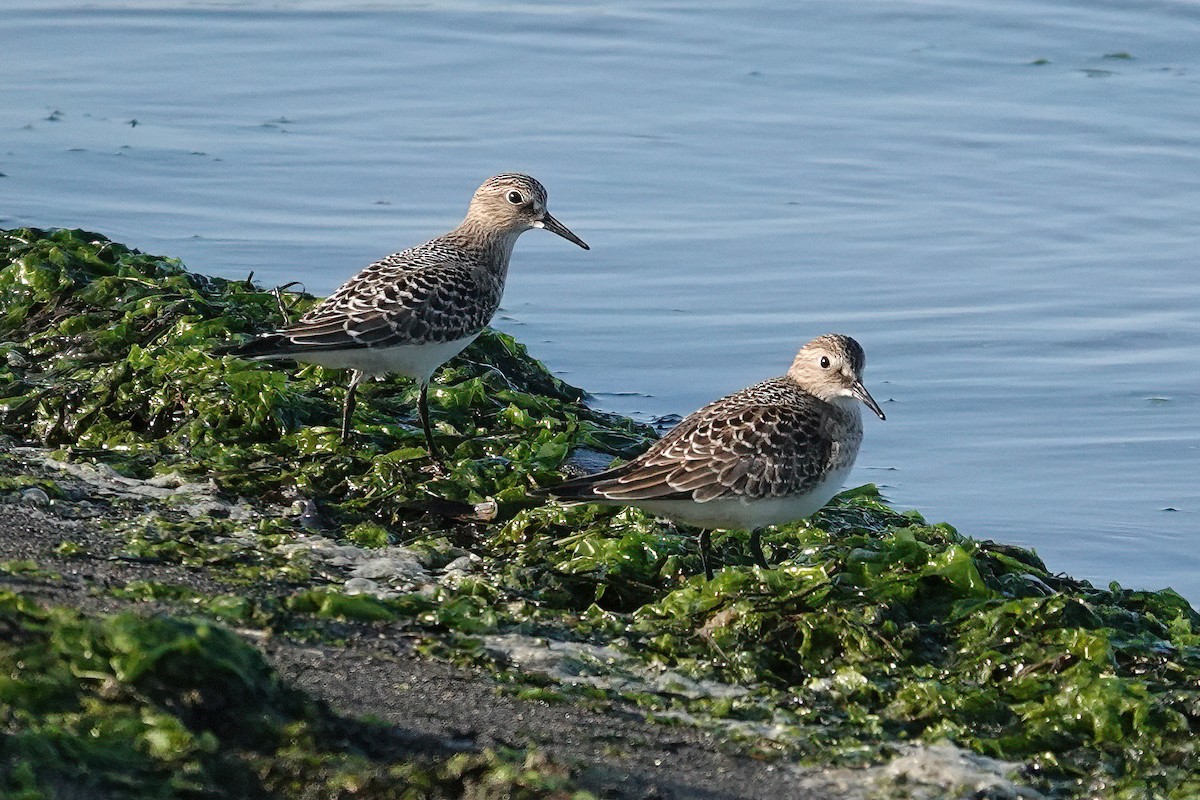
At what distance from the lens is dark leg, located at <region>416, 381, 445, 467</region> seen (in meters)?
6.92

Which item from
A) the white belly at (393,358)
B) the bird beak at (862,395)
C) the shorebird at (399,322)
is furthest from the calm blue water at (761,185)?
the white belly at (393,358)

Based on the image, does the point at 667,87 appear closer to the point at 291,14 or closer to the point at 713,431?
the point at 291,14

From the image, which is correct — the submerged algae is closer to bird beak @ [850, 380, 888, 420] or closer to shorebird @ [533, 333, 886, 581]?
shorebird @ [533, 333, 886, 581]

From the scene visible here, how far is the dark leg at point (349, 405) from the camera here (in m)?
7.10

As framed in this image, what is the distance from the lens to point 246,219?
40.5ft

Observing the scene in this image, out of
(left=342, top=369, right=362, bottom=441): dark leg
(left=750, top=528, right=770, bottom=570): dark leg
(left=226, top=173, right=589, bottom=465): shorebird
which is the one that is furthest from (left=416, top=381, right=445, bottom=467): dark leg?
(left=750, top=528, right=770, bottom=570): dark leg

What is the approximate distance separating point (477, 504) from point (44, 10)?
13.1 metres

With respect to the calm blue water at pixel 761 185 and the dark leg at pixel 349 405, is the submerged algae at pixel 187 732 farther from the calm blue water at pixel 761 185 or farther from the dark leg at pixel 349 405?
the calm blue water at pixel 761 185

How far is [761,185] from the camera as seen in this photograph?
1330 centimetres

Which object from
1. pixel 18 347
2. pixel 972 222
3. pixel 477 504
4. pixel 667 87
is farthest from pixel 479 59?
pixel 477 504

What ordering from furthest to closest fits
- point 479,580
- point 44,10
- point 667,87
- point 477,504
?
1. point 44,10
2. point 667,87
3. point 477,504
4. point 479,580

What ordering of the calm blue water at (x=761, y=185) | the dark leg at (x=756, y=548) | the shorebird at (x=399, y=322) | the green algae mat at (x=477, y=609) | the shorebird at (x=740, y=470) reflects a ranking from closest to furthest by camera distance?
the green algae mat at (x=477, y=609) → the shorebird at (x=740, y=470) → the dark leg at (x=756, y=548) → the shorebird at (x=399, y=322) → the calm blue water at (x=761, y=185)

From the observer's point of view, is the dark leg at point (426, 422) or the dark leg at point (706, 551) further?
the dark leg at point (426, 422)

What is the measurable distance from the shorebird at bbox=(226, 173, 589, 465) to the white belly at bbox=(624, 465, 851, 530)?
52.1 inches
